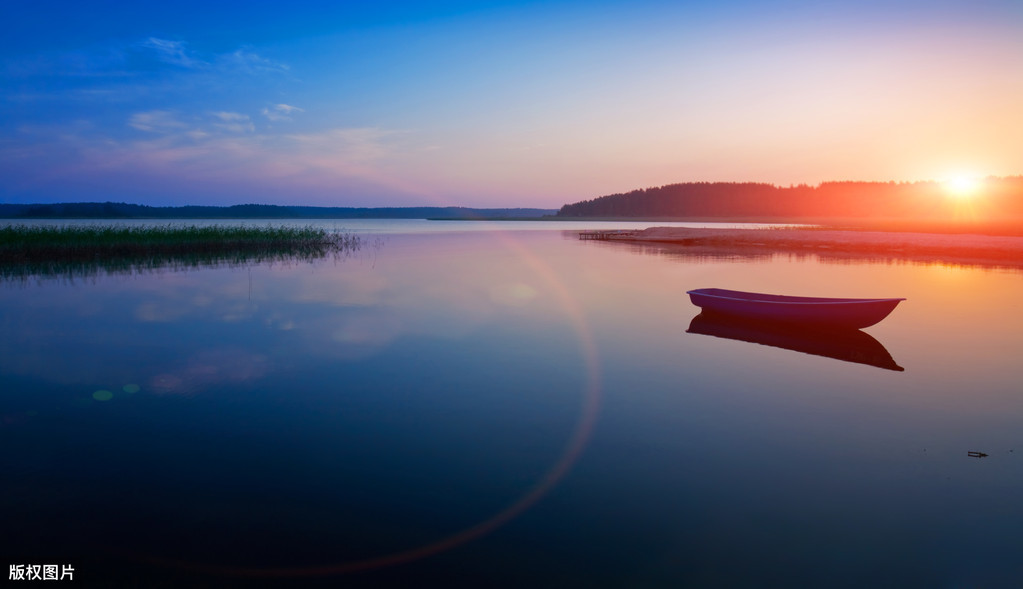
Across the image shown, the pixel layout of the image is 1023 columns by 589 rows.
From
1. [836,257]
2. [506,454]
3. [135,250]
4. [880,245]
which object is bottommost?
[506,454]

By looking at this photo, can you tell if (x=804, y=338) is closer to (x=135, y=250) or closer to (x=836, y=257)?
(x=836, y=257)

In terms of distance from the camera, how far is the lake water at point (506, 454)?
593cm

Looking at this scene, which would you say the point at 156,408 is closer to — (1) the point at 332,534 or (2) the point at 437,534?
(1) the point at 332,534

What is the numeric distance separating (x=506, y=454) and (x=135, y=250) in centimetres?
3938

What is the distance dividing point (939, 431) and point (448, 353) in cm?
989

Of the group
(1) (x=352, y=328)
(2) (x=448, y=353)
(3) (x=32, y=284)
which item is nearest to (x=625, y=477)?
(2) (x=448, y=353)

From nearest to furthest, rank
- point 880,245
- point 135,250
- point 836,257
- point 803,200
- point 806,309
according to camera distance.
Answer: point 806,309
point 135,250
point 836,257
point 880,245
point 803,200

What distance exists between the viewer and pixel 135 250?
38.9m

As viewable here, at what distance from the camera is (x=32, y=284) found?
84.5 feet

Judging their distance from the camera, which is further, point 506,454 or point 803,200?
point 803,200

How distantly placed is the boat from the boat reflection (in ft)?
1.09

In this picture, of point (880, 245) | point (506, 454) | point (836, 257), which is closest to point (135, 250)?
point (506, 454)

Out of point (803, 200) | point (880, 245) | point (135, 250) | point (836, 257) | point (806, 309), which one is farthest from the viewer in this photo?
point (803, 200)

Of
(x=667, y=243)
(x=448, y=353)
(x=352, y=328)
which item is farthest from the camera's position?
(x=667, y=243)
